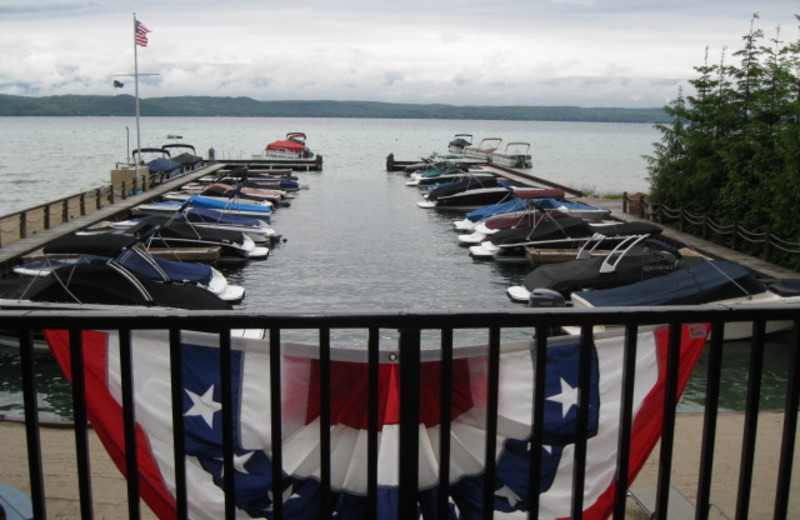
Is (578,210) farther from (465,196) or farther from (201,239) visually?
(201,239)

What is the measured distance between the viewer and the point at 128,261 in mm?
18969

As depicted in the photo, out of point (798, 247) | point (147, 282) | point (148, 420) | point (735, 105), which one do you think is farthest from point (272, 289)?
point (148, 420)

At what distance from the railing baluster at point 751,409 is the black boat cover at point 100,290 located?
14494 mm

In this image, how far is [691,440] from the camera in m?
8.05

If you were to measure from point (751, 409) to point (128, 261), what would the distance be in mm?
17748

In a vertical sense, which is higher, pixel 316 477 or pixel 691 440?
pixel 316 477

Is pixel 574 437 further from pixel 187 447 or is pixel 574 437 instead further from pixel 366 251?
pixel 366 251

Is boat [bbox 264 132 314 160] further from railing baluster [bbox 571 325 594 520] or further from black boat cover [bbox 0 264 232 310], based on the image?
railing baluster [bbox 571 325 594 520]

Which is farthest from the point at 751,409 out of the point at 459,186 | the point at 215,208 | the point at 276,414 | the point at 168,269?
the point at 459,186

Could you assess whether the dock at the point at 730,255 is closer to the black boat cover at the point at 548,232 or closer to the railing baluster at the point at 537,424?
the black boat cover at the point at 548,232

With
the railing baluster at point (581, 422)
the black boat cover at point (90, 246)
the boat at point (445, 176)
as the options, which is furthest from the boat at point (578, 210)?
the railing baluster at point (581, 422)

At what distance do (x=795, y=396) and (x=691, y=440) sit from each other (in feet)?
17.4

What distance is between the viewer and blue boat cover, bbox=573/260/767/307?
1622 centimetres

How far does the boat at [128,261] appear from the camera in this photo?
1641 centimetres
